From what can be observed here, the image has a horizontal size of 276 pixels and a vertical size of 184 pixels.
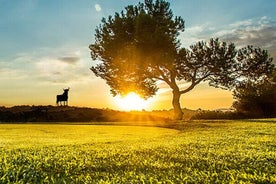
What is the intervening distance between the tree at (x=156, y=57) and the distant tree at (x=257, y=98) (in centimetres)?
122

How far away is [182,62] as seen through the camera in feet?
132

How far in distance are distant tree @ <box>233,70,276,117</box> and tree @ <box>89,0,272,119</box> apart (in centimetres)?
122

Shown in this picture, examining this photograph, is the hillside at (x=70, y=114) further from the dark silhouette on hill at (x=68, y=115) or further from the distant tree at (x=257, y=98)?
the distant tree at (x=257, y=98)

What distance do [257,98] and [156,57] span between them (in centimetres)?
1343

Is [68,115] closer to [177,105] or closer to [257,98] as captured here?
[177,105]

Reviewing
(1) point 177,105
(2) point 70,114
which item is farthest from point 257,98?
(2) point 70,114

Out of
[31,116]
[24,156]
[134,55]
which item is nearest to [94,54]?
[134,55]

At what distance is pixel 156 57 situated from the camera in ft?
125

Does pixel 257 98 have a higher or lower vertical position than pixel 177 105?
higher

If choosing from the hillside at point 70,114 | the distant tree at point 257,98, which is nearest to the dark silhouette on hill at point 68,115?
the hillside at point 70,114

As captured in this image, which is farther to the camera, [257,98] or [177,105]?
[257,98]

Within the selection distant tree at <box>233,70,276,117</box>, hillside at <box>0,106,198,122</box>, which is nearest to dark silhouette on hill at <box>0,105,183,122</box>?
hillside at <box>0,106,198,122</box>

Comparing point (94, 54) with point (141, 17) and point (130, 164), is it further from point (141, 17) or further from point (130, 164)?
point (130, 164)

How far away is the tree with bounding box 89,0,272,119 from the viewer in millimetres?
37969
